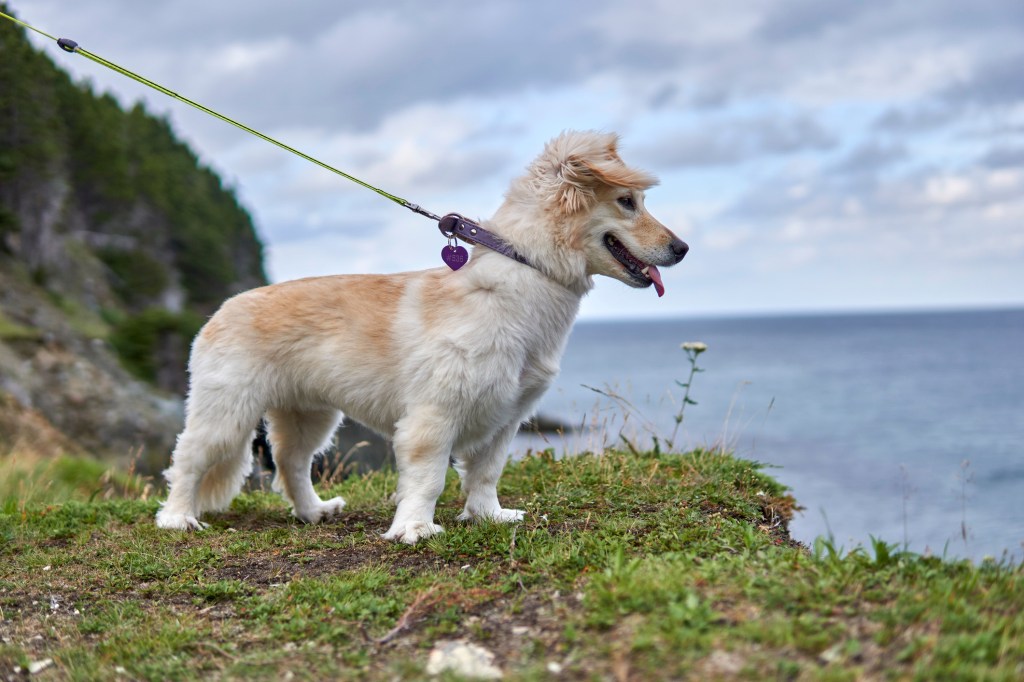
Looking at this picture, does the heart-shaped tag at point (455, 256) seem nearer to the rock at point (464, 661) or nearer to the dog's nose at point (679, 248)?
the dog's nose at point (679, 248)

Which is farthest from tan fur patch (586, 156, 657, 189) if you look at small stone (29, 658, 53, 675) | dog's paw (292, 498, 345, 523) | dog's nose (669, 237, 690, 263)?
small stone (29, 658, 53, 675)

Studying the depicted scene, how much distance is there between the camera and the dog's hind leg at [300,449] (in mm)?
6539

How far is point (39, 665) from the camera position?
4.21 metres

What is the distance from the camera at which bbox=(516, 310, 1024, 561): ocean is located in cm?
835

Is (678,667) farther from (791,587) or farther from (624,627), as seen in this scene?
(791,587)

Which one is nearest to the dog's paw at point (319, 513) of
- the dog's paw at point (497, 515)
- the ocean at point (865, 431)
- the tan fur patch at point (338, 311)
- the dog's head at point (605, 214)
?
the dog's paw at point (497, 515)

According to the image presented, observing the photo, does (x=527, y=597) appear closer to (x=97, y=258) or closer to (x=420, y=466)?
(x=420, y=466)

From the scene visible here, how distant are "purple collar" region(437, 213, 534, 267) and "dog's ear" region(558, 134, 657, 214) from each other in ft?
1.31

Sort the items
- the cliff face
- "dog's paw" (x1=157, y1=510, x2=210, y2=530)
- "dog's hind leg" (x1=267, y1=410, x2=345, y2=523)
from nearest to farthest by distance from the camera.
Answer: "dog's paw" (x1=157, y1=510, x2=210, y2=530) → "dog's hind leg" (x1=267, y1=410, x2=345, y2=523) → the cliff face

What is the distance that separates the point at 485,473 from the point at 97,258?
54.3 m

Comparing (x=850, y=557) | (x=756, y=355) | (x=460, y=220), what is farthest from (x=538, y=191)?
(x=756, y=355)

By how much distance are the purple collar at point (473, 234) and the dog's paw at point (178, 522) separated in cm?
264

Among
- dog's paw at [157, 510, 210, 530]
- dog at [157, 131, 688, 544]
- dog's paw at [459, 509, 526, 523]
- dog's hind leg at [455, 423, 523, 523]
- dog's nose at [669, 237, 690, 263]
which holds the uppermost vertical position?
dog's nose at [669, 237, 690, 263]

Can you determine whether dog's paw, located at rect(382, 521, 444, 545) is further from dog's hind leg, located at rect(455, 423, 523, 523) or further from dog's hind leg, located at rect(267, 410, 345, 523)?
dog's hind leg, located at rect(267, 410, 345, 523)
